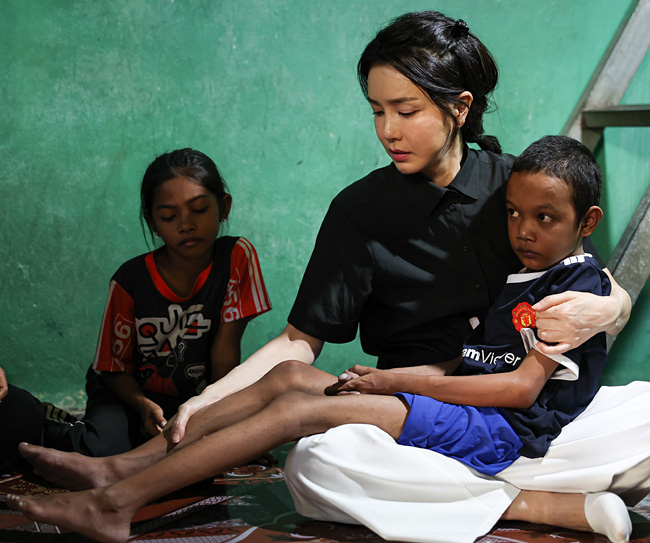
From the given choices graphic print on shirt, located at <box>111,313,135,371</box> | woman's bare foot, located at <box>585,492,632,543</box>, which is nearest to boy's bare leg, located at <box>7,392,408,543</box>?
woman's bare foot, located at <box>585,492,632,543</box>

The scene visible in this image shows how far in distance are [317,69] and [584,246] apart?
1.50 metres

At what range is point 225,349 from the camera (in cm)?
258

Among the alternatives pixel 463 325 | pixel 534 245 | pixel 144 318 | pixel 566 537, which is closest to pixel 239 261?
pixel 144 318

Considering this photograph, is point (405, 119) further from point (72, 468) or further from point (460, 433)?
point (72, 468)

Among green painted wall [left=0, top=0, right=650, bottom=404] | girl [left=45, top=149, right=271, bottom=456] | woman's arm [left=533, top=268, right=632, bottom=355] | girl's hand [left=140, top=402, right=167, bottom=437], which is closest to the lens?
woman's arm [left=533, top=268, right=632, bottom=355]

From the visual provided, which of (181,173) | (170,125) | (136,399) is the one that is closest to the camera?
(136,399)

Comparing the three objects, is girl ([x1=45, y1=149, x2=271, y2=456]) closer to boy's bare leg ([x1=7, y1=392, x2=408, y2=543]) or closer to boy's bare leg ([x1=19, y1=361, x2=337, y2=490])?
boy's bare leg ([x1=19, y1=361, x2=337, y2=490])

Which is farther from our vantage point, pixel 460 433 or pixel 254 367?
pixel 254 367

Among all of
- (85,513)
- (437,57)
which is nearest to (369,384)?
(85,513)

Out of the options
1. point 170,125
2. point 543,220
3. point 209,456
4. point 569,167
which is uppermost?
point 170,125

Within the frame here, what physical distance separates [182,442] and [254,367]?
296mm

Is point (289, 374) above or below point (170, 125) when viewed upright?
below

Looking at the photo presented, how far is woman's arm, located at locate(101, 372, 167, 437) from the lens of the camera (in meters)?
2.39

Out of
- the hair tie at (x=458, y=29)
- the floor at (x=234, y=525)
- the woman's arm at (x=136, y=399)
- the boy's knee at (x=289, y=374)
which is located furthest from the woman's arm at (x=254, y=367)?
the hair tie at (x=458, y=29)
